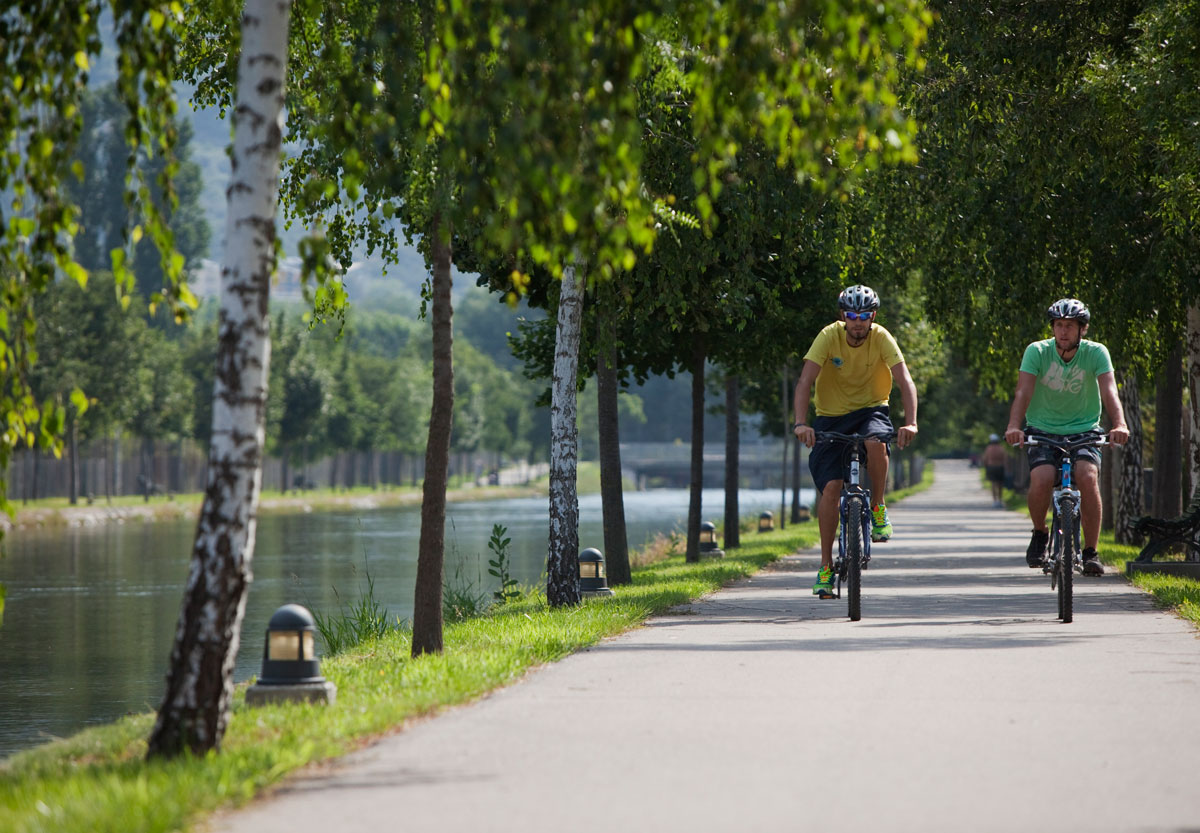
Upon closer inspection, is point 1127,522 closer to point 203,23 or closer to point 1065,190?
point 1065,190

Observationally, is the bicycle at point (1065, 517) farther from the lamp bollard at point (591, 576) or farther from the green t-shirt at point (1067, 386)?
the lamp bollard at point (591, 576)

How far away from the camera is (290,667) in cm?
780

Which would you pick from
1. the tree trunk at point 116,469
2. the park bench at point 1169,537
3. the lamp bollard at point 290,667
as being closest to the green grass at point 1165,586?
the park bench at point 1169,537

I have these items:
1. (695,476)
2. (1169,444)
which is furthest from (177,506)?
(1169,444)

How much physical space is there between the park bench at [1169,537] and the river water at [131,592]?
727 cm

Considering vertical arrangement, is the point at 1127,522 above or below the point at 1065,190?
below

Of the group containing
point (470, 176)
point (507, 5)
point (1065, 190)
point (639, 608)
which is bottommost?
point (639, 608)

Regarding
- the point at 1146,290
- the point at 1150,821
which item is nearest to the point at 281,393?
the point at 1146,290

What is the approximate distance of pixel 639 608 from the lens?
12828 mm

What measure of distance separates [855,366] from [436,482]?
3.09m

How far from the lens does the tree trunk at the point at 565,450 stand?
14398mm

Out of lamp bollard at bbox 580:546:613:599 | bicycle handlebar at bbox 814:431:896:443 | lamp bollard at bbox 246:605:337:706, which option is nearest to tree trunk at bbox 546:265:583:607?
lamp bollard at bbox 580:546:613:599

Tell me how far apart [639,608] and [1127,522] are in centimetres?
1339

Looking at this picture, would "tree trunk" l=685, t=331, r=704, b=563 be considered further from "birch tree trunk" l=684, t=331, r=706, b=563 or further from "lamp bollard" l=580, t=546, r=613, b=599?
"lamp bollard" l=580, t=546, r=613, b=599
